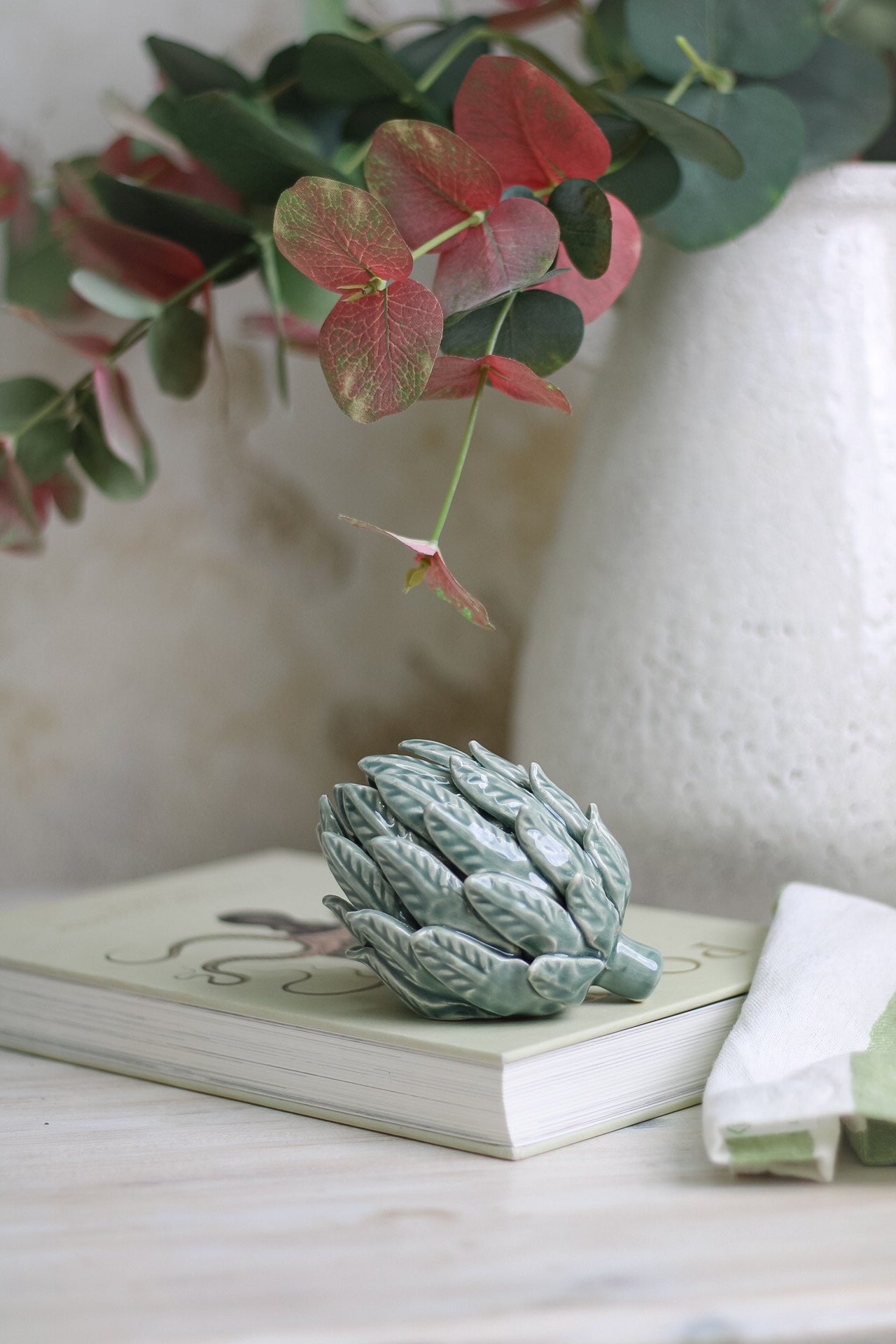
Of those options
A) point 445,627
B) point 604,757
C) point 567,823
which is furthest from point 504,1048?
point 445,627

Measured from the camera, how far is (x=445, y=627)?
800 mm

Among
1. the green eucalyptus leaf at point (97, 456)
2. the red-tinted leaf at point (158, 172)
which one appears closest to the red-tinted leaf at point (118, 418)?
the green eucalyptus leaf at point (97, 456)

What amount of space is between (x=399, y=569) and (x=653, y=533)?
0.89ft

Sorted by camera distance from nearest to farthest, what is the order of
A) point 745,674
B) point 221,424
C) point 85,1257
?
1. point 85,1257
2. point 745,674
3. point 221,424

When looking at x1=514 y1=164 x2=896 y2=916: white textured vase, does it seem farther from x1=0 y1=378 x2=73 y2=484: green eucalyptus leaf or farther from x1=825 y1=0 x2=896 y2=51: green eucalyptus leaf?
x1=0 y1=378 x2=73 y2=484: green eucalyptus leaf

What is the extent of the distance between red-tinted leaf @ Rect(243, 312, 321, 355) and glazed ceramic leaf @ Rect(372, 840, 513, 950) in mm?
384

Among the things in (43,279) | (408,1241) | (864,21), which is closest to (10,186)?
(43,279)

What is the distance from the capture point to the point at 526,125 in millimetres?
424

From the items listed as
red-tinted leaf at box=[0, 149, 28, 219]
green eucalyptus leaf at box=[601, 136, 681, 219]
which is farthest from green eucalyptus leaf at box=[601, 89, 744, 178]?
red-tinted leaf at box=[0, 149, 28, 219]

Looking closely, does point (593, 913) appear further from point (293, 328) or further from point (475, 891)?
point (293, 328)

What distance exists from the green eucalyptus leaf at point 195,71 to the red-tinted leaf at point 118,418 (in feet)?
0.46

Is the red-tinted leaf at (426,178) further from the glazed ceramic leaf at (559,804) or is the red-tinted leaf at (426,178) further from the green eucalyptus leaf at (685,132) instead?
the glazed ceramic leaf at (559,804)

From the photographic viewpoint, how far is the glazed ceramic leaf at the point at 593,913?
36 cm

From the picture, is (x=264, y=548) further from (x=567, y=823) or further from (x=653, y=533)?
(x=567, y=823)
